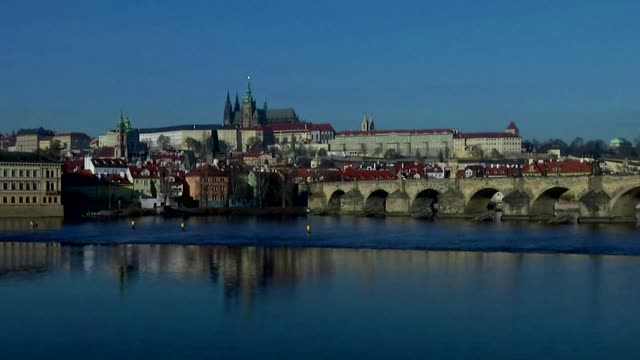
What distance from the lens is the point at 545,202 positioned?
58812 mm

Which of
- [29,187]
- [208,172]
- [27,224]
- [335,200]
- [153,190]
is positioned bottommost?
[27,224]

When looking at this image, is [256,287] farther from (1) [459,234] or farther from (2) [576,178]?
(2) [576,178]

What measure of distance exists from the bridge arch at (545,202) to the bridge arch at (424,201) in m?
8.82

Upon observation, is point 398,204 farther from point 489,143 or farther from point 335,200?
point 489,143

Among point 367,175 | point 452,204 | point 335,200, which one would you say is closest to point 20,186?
point 335,200

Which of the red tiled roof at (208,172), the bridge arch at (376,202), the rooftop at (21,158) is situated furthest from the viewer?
the red tiled roof at (208,172)

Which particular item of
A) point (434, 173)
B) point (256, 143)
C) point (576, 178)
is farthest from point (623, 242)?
point (256, 143)

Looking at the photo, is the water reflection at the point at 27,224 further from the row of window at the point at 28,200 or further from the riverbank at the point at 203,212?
the riverbank at the point at 203,212

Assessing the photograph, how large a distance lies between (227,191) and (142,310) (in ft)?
192

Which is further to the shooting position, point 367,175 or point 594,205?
point 367,175

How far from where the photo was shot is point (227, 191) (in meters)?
82.7

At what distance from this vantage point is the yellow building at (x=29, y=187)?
218 feet

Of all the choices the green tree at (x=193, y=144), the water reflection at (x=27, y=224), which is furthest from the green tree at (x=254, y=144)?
the water reflection at (x=27, y=224)

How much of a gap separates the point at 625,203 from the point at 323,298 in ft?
101
